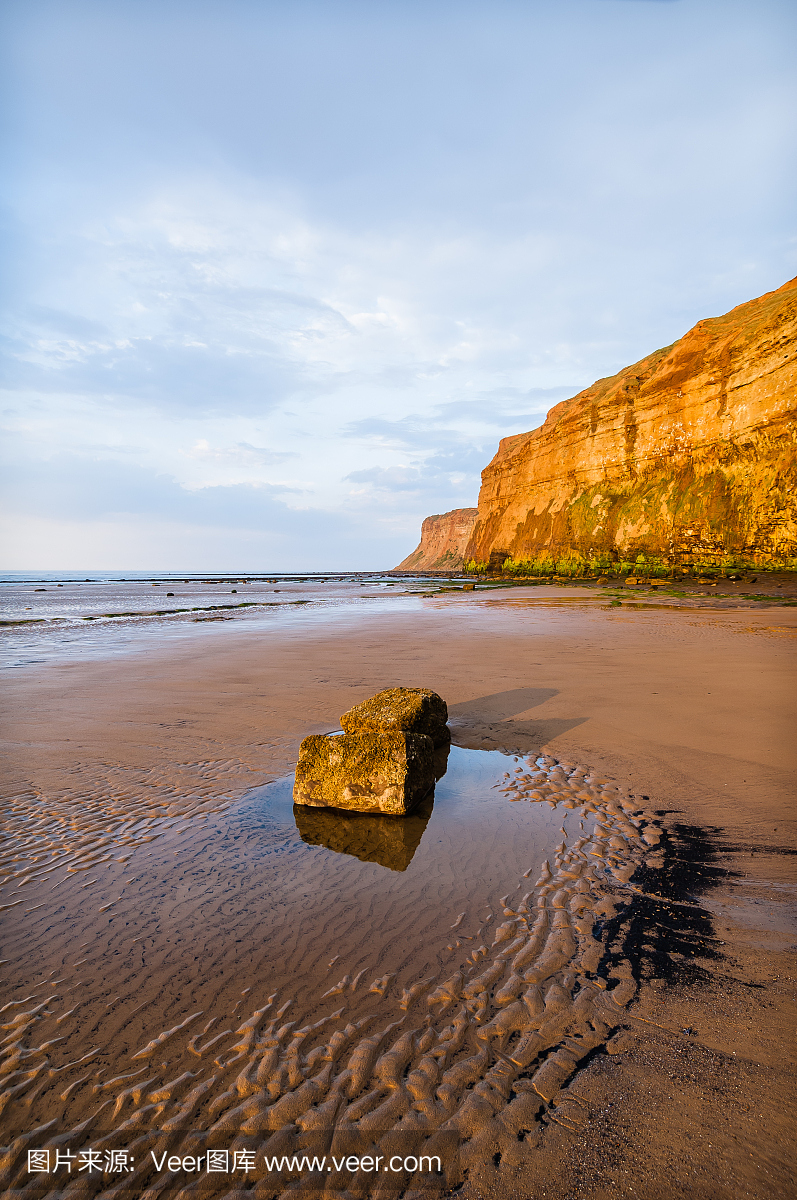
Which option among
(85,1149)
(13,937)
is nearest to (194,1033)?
(85,1149)

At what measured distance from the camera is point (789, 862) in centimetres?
347

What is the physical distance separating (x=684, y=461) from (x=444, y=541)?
11847 cm

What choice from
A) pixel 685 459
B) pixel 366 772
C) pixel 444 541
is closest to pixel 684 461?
pixel 685 459

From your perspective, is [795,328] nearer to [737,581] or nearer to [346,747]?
[737,581]

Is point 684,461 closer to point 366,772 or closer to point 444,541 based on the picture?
point 366,772

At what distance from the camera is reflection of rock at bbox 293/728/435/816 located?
14.8 feet

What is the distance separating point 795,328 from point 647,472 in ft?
60.1

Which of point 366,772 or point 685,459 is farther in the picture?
point 685,459

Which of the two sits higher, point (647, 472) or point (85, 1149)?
point (647, 472)

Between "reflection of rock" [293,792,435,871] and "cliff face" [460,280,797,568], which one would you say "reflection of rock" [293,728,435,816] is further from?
"cliff face" [460,280,797,568]

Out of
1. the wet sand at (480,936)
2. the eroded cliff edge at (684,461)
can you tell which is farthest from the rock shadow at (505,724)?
the eroded cliff edge at (684,461)

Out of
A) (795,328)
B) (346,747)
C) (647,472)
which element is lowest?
(346,747)

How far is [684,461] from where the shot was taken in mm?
44844

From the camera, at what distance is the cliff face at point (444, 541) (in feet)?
490
